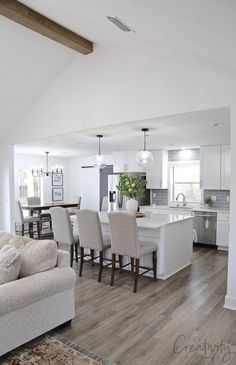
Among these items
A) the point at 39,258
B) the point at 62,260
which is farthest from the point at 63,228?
the point at 39,258

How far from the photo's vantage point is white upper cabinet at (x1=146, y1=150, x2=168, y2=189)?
23.7 feet

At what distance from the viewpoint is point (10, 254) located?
2.49m

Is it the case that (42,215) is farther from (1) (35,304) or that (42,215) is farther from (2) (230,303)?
(2) (230,303)

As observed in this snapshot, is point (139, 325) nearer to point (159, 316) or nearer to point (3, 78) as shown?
point (159, 316)

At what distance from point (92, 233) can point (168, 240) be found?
119cm

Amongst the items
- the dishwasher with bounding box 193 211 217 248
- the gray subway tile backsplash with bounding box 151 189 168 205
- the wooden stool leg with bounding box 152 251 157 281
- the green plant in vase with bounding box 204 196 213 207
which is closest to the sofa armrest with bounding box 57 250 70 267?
the wooden stool leg with bounding box 152 251 157 281

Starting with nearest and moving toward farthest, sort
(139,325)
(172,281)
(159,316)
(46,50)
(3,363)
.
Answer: (3,363), (139,325), (159,316), (172,281), (46,50)

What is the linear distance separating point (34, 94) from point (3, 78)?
717 millimetres

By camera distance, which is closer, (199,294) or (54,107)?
(199,294)

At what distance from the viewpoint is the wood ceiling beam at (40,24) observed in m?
3.12

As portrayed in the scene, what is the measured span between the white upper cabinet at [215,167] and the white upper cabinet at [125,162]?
1.80 metres

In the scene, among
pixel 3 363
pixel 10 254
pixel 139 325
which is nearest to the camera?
pixel 3 363

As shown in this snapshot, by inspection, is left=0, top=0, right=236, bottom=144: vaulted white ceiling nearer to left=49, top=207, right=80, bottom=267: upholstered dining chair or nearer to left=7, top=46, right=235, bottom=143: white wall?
left=7, top=46, right=235, bottom=143: white wall

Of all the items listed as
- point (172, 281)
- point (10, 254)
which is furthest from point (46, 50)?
point (172, 281)
